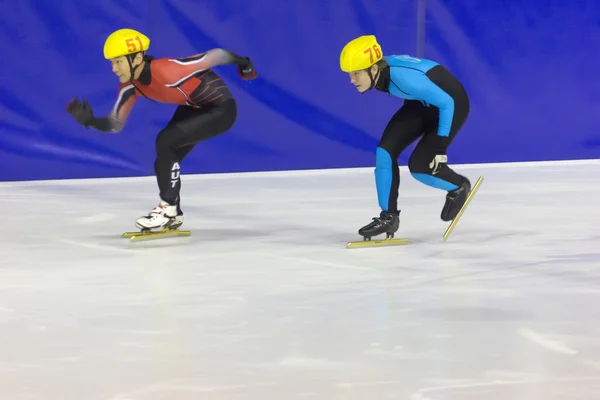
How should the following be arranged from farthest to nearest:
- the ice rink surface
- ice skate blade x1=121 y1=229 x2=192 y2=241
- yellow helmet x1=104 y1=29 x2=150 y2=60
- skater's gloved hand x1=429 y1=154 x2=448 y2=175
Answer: ice skate blade x1=121 y1=229 x2=192 y2=241, yellow helmet x1=104 y1=29 x2=150 y2=60, skater's gloved hand x1=429 y1=154 x2=448 y2=175, the ice rink surface

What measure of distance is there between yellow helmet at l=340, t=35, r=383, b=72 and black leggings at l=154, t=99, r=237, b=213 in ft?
2.95

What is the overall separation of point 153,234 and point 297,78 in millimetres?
3643

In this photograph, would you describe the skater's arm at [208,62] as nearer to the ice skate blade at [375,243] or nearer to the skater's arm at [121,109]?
the skater's arm at [121,109]

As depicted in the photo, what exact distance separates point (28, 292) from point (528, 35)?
636 centimetres

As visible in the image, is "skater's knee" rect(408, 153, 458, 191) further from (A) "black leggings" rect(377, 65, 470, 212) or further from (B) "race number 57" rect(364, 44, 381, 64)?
(B) "race number 57" rect(364, 44, 381, 64)

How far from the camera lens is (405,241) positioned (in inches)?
195

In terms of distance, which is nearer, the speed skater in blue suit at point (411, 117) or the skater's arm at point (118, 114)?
the speed skater in blue suit at point (411, 117)

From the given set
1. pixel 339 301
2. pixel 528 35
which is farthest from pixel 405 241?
pixel 528 35

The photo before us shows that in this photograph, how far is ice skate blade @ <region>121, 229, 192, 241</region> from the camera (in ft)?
16.8

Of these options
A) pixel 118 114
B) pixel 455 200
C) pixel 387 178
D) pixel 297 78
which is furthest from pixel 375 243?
pixel 297 78

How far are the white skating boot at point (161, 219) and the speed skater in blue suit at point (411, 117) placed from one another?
3.46 feet

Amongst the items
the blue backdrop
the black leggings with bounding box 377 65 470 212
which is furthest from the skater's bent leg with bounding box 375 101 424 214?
the blue backdrop

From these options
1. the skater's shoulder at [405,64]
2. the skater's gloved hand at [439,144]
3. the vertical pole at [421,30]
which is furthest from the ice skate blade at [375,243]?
the vertical pole at [421,30]

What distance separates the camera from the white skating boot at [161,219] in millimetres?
5164
